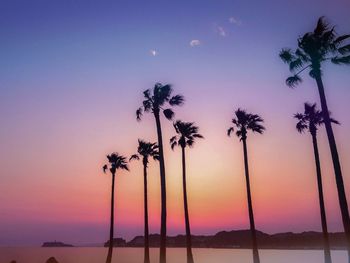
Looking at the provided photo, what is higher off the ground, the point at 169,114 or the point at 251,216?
the point at 169,114

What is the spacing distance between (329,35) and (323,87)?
346 cm

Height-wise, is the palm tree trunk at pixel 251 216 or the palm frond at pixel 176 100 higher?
the palm frond at pixel 176 100

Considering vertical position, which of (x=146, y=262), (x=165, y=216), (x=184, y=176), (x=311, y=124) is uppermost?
(x=311, y=124)

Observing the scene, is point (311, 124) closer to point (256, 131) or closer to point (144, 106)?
point (256, 131)

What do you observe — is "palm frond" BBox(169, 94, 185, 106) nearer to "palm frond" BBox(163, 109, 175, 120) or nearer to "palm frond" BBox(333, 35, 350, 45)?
"palm frond" BBox(163, 109, 175, 120)

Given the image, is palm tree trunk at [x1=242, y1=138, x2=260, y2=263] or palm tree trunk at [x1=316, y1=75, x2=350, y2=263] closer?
palm tree trunk at [x1=316, y1=75, x2=350, y2=263]

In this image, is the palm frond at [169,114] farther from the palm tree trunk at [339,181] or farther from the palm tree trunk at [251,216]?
the palm tree trunk at [339,181]

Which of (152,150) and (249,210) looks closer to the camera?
(249,210)

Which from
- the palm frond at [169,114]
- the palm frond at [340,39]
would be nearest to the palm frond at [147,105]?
the palm frond at [169,114]

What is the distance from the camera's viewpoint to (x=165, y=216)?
35.1m

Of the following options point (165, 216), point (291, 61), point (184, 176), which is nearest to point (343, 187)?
point (291, 61)

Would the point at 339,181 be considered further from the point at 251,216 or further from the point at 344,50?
the point at 251,216

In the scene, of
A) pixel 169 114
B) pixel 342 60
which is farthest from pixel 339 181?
pixel 169 114

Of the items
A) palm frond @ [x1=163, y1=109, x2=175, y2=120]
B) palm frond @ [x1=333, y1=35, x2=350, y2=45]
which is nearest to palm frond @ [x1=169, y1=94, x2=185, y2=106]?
palm frond @ [x1=163, y1=109, x2=175, y2=120]
